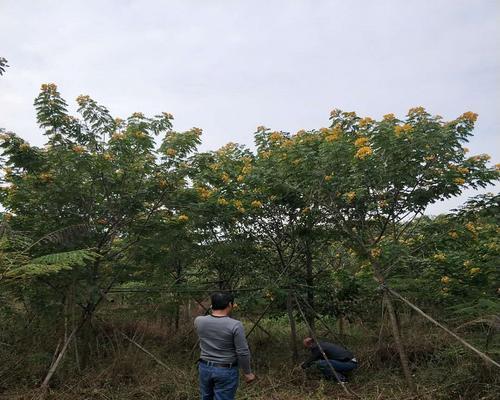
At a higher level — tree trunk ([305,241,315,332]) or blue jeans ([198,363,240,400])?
tree trunk ([305,241,315,332])

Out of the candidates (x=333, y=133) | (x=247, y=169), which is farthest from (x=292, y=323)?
(x=333, y=133)

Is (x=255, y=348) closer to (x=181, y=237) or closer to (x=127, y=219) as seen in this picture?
(x=181, y=237)

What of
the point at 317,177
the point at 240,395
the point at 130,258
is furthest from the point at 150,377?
the point at 317,177

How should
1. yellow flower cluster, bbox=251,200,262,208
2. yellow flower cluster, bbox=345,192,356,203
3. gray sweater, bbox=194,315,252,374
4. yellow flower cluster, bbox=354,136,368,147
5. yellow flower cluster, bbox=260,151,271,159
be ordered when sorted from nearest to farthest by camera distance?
1. gray sweater, bbox=194,315,252,374
2. yellow flower cluster, bbox=354,136,368,147
3. yellow flower cluster, bbox=345,192,356,203
4. yellow flower cluster, bbox=251,200,262,208
5. yellow flower cluster, bbox=260,151,271,159

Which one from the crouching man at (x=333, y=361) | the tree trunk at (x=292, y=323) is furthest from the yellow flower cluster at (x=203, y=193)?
the crouching man at (x=333, y=361)

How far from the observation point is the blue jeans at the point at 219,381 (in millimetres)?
4078

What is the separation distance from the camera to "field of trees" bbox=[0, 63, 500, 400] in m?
6.27

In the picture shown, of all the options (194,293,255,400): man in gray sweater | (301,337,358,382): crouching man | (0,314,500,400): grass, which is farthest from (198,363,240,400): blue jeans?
(301,337,358,382): crouching man

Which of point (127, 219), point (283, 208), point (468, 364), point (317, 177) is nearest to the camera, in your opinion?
point (468, 364)

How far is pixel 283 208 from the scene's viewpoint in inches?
317

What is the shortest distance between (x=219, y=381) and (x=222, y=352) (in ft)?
0.92

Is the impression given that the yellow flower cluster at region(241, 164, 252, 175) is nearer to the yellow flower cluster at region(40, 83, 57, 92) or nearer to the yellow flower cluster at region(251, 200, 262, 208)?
the yellow flower cluster at region(251, 200, 262, 208)

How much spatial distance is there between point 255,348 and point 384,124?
563 centimetres

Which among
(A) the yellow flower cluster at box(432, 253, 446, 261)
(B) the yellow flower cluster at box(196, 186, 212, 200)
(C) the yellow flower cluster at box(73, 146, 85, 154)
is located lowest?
(A) the yellow flower cluster at box(432, 253, 446, 261)
